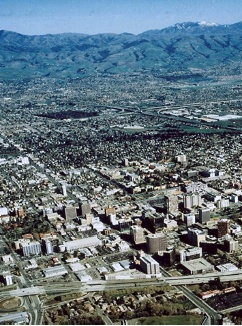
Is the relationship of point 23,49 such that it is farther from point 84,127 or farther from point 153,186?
point 153,186

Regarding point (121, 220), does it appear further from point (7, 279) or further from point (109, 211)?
point (7, 279)

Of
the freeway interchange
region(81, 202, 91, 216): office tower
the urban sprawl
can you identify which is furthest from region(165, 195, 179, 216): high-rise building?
the freeway interchange

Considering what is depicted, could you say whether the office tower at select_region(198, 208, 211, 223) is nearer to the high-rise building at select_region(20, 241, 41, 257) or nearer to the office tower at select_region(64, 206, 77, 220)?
the office tower at select_region(64, 206, 77, 220)

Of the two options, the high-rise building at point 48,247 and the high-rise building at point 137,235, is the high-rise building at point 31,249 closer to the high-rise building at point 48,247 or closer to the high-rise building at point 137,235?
the high-rise building at point 48,247

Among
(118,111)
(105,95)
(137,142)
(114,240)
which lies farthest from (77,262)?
(105,95)

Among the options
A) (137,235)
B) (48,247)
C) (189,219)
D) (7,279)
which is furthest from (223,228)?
(7,279)
